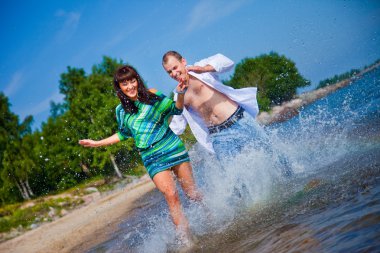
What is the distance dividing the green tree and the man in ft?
159

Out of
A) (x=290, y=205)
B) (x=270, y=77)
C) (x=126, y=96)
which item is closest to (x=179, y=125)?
Result: (x=126, y=96)

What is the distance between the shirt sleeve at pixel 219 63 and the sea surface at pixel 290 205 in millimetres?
1250

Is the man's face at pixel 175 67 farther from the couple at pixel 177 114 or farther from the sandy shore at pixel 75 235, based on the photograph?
the sandy shore at pixel 75 235

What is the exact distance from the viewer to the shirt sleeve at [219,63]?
4805mm

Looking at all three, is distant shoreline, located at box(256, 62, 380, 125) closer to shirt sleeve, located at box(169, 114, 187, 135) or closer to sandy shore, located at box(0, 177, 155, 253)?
sandy shore, located at box(0, 177, 155, 253)

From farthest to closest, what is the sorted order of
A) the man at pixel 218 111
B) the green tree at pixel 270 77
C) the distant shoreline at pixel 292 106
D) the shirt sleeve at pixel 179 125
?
the green tree at pixel 270 77, the distant shoreline at pixel 292 106, the shirt sleeve at pixel 179 125, the man at pixel 218 111

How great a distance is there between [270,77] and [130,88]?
5685cm

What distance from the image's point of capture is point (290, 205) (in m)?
3.61

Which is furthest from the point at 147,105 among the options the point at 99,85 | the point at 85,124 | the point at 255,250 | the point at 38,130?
the point at 38,130

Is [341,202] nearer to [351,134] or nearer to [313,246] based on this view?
[313,246]

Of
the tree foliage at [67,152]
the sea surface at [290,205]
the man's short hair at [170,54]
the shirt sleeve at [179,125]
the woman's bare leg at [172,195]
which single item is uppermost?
the tree foliage at [67,152]

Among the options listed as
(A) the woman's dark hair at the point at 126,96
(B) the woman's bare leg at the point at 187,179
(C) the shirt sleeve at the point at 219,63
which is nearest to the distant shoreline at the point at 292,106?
(C) the shirt sleeve at the point at 219,63

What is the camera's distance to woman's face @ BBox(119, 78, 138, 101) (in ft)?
12.7

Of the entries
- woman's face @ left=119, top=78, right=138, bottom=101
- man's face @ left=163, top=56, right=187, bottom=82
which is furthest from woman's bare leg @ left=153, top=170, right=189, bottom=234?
man's face @ left=163, top=56, right=187, bottom=82
